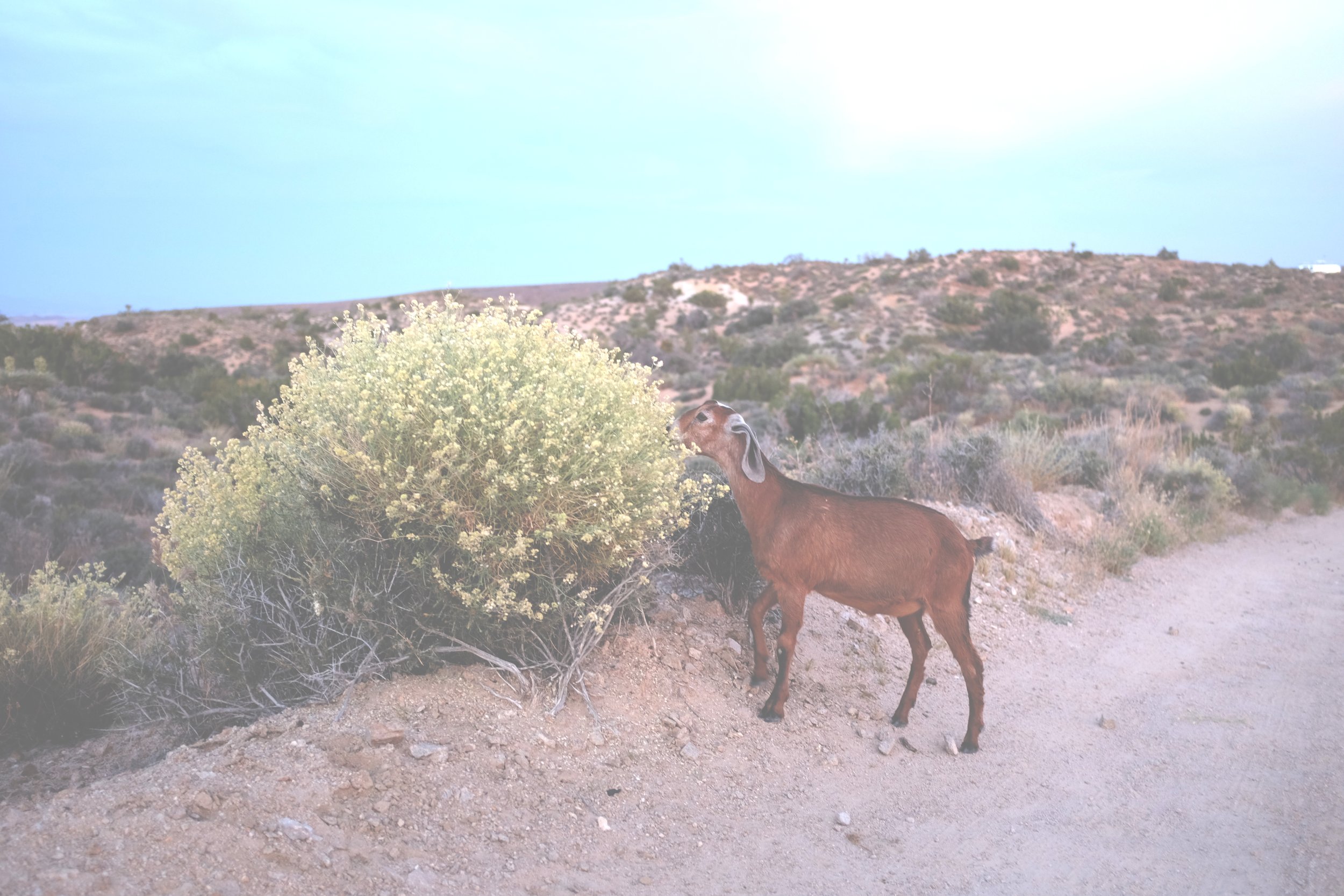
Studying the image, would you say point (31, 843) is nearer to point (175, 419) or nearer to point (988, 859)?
point (988, 859)

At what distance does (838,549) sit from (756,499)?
52 cm

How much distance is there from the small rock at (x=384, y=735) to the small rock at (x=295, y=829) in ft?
1.98

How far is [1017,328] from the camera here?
35.1 meters

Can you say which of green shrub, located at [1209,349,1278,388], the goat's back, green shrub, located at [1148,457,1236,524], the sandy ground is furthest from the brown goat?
green shrub, located at [1209,349,1278,388]

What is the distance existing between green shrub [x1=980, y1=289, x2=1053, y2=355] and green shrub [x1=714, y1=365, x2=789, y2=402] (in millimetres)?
13986

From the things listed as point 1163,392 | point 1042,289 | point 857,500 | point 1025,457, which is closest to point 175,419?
point 1025,457

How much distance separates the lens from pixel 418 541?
4.45 metres

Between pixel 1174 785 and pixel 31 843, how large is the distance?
17.2 feet

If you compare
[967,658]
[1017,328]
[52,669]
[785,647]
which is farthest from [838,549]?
[1017,328]

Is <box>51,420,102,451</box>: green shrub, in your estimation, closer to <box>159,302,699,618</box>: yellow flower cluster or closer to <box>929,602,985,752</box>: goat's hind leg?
<box>159,302,699,618</box>: yellow flower cluster

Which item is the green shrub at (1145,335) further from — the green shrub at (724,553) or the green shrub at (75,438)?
the green shrub at (75,438)

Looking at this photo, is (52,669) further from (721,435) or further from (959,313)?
(959,313)

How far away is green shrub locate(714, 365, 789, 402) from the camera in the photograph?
2361 centimetres

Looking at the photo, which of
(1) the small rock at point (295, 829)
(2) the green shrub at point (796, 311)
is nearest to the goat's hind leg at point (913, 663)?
(1) the small rock at point (295, 829)
